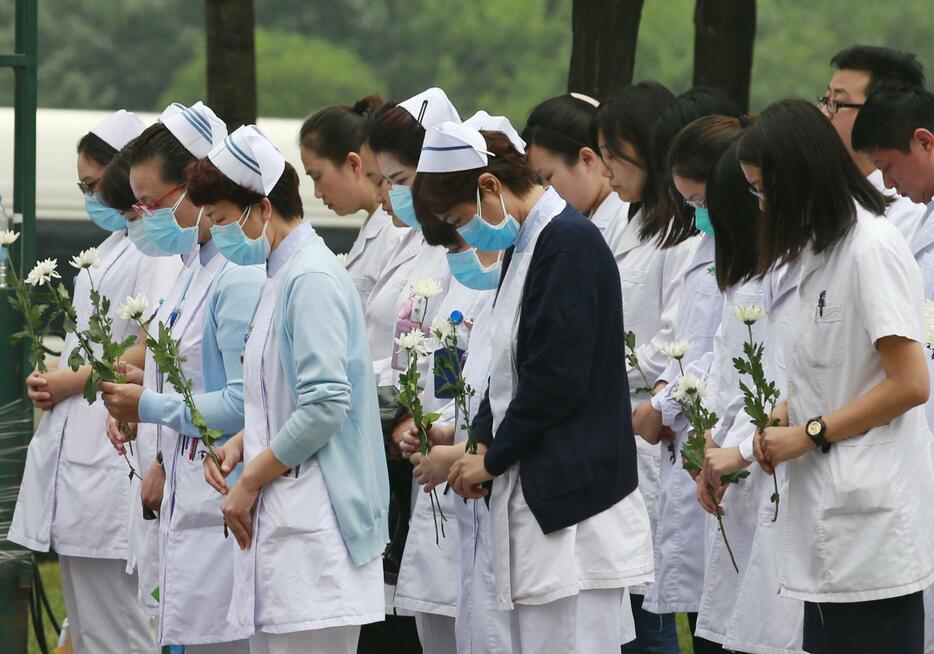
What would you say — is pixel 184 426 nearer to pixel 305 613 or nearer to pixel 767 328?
pixel 305 613

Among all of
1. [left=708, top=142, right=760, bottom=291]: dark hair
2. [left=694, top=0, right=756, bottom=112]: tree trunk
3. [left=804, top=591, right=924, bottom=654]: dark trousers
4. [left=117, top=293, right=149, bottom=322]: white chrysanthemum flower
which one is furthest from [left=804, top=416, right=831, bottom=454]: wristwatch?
[left=694, top=0, right=756, bottom=112]: tree trunk

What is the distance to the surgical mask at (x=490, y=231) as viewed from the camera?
4.33 m

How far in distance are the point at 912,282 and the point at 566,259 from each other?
852 mm

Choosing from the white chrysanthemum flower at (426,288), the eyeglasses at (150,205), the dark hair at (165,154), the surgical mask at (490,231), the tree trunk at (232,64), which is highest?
the tree trunk at (232,64)

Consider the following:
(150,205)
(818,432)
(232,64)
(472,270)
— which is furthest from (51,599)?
(818,432)

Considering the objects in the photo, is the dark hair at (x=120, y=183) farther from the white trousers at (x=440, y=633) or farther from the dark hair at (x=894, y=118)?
the dark hair at (x=894, y=118)

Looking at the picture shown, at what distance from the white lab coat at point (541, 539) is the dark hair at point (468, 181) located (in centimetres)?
10

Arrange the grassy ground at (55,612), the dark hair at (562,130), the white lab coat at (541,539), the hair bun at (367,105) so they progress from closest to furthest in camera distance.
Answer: the white lab coat at (541,539) → the dark hair at (562,130) → the hair bun at (367,105) → the grassy ground at (55,612)

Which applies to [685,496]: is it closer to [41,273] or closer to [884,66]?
[884,66]

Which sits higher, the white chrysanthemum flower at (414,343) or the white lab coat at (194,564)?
the white chrysanthemum flower at (414,343)

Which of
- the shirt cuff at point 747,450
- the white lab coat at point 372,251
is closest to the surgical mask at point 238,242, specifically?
the shirt cuff at point 747,450

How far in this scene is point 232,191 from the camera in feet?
14.4

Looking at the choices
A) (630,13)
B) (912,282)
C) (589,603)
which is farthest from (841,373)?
(630,13)

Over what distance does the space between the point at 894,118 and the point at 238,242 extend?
187 cm
